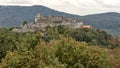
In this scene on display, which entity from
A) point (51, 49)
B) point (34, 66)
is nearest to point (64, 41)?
point (51, 49)

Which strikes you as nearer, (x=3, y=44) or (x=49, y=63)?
(x=49, y=63)

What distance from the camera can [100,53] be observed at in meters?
47.8

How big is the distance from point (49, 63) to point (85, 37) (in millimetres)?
89460

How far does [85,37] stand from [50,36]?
12561 mm

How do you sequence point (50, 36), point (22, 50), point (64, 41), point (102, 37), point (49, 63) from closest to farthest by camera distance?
1. point (49, 63)
2. point (22, 50)
3. point (64, 41)
4. point (50, 36)
5. point (102, 37)

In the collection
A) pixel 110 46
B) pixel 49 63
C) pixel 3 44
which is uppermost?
pixel 49 63

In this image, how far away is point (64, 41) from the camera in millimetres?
49031

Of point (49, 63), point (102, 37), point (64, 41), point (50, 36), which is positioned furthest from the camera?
point (102, 37)

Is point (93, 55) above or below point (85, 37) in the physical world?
above

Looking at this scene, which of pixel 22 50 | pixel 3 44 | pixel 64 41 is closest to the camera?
pixel 22 50

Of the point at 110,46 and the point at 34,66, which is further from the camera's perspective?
the point at 110,46

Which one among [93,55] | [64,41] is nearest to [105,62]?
[93,55]

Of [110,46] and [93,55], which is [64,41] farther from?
[110,46]

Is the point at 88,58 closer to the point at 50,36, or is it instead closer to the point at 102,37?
the point at 50,36
